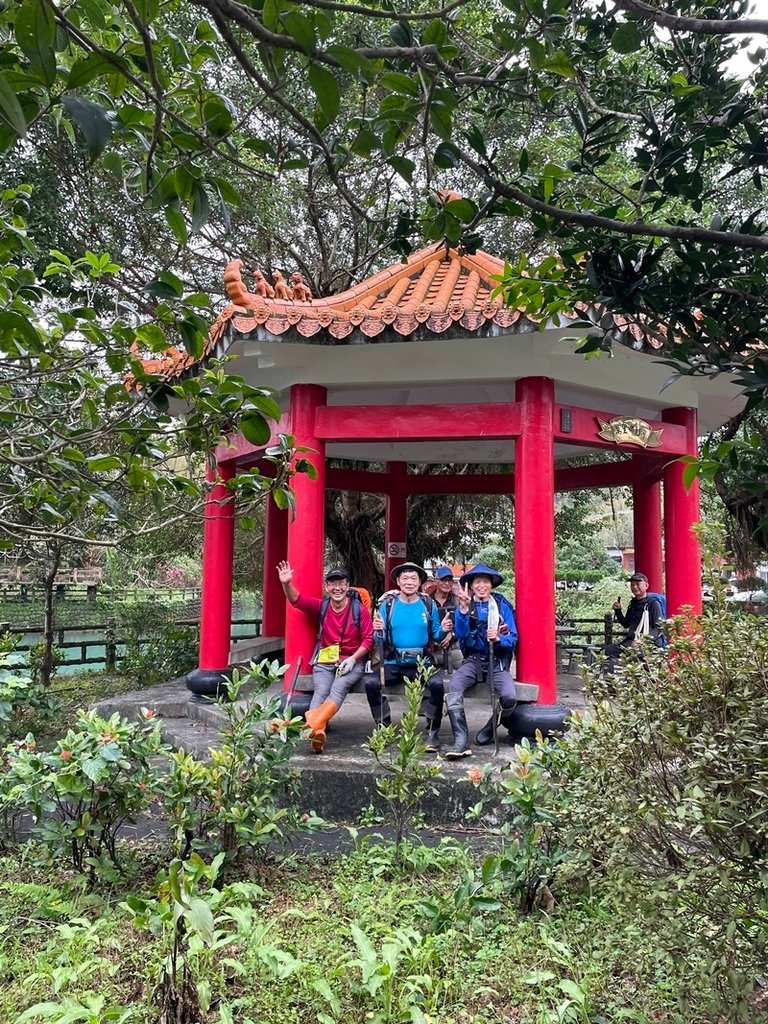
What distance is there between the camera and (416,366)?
5531mm

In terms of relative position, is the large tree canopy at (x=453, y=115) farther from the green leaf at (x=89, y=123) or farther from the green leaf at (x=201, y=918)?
the green leaf at (x=201, y=918)

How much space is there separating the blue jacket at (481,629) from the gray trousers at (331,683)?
2.54ft

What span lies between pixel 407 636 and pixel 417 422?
5.42 ft

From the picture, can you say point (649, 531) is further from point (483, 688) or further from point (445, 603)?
point (483, 688)

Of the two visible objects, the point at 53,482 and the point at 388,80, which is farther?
the point at 53,482

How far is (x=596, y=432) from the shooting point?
19.0ft

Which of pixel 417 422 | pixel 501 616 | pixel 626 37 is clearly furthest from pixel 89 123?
pixel 417 422

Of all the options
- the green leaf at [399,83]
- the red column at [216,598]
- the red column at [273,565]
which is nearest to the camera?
the green leaf at [399,83]

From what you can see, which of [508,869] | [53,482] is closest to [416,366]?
[53,482]

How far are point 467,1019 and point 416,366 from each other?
433cm

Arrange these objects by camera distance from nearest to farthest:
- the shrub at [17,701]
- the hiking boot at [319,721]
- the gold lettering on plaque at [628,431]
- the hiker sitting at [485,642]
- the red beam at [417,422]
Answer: the shrub at [17,701]
the hiking boot at [319,721]
the hiker sitting at [485,642]
the red beam at [417,422]
the gold lettering on plaque at [628,431]

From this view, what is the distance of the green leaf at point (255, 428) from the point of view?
6.80 ft

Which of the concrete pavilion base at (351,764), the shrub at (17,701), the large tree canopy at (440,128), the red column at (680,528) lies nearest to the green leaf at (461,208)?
the large tree canopy at (440,128)

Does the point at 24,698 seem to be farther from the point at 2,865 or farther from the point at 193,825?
the point at 193,825
